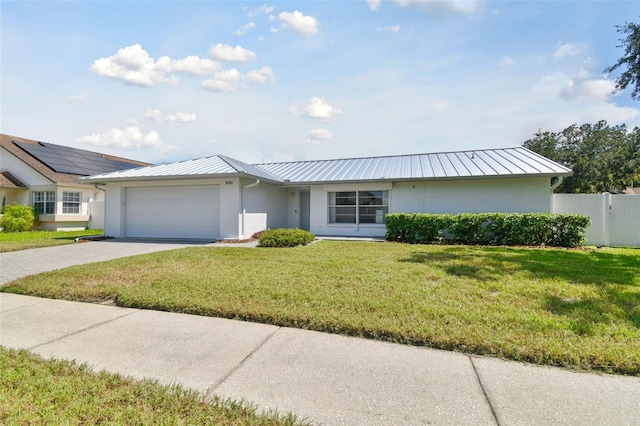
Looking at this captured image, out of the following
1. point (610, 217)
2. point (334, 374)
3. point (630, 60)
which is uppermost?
point (630, 60)

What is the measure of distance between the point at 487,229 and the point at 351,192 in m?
5.83

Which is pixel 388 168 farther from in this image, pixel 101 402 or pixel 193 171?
pixel 101 402

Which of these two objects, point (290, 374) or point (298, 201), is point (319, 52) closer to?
point (298, 201)

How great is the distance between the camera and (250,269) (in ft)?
22.8

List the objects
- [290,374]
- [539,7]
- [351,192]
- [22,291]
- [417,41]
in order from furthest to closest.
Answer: [351,192] → [417,41] → [539,7] → [22,291] → [290,374]

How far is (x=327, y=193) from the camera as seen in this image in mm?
15102

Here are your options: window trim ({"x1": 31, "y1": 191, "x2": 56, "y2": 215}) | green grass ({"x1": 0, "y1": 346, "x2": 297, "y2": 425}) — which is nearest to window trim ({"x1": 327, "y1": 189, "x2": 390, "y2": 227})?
green grass ({"x1": 0, "y1": 346, "x2": 297, "y2": 425})

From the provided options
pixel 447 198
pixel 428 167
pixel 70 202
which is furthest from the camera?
pixel 70 202

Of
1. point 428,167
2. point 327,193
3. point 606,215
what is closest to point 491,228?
point 428,167

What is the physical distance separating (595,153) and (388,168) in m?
25.0

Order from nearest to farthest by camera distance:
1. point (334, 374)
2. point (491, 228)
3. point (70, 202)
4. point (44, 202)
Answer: point (334, 374)
point (491, 228)
point (44, 202)
point (70, 202)

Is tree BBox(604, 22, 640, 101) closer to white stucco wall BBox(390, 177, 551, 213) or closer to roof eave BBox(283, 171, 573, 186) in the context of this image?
roof eave BBox(283, 171, 573, 186)

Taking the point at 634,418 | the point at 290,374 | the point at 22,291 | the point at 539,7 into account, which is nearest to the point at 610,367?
the point at 634,418

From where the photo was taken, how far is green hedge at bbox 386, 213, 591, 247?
11039mm
